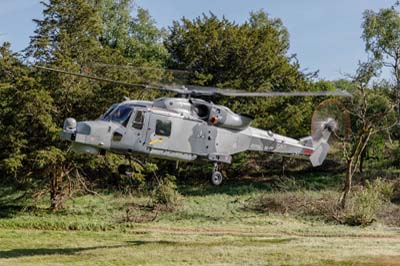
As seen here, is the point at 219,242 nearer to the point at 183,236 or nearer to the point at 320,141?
the point at 183,236

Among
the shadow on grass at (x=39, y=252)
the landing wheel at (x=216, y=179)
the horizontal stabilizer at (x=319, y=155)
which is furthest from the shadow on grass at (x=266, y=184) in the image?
the landing wheel at (x=216, y=179)

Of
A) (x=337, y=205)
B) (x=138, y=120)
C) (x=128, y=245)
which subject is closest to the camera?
(x=138, y=120)

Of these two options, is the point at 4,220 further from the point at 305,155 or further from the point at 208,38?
the point at 208,38

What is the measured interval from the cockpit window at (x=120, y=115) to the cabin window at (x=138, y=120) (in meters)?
0.19

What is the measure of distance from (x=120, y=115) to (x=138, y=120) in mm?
536

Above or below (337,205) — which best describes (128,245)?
below

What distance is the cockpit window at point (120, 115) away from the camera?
15.9 metres

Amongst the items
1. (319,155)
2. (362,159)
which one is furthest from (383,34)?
(319,155)

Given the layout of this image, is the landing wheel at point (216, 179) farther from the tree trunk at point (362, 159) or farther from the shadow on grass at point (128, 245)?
the tree trunk at point (362, 159)

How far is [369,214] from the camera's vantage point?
86.1ft

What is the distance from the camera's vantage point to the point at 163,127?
640 inches

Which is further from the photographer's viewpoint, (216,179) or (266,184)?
(266,184)

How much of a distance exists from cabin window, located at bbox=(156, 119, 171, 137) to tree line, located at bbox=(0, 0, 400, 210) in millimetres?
2929

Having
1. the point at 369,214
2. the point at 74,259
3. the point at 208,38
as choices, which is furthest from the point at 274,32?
the point at 74,259
